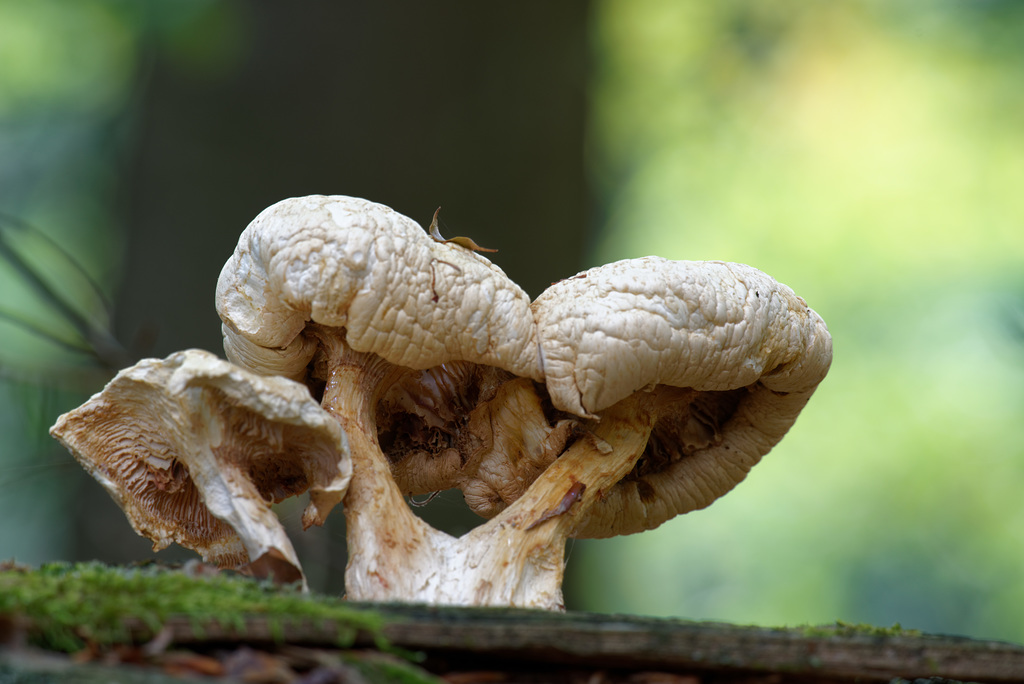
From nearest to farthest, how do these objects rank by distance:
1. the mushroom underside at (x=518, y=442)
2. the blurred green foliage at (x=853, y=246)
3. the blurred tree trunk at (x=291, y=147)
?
1. the mushroom underside at (x=518, y=442)
2. the blurred tree trunk at (x=291, y=147)
3. the blurred green foliage at (x=853, y=246)

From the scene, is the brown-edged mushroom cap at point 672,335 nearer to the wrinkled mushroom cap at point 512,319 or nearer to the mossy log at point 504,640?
the wrinkled mushroom cap at point 512,319

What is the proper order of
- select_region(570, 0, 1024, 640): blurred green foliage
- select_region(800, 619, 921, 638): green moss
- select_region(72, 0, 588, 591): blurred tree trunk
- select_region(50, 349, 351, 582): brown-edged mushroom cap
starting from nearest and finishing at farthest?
1. select_region(800, 619, 921, 638): green moss
2. select_region(50, 349, 351, 582): brown-edged mushroom cap
3. select_region(72, 0, 588, 591): blurred tree trunk
4. select_region(570, 0, 1024, 640): blurred green foliage

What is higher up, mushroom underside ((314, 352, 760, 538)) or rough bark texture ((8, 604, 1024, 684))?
rough bark texture ((8, 604, 1024, 684))

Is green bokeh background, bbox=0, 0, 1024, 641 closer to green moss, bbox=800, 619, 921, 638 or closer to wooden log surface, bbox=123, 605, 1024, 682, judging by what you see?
green moss, bbox=800, 619, 921, 638

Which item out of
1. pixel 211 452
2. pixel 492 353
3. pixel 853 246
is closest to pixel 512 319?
pixel 492 353

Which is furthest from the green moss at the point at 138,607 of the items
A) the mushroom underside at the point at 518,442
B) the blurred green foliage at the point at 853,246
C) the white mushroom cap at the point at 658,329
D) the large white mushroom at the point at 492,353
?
the blurred green foliage at the point at 853,246

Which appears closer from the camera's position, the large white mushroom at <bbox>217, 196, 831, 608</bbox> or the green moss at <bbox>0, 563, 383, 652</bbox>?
the green moss at <bbox>0, 563, 383, 652</bbox>

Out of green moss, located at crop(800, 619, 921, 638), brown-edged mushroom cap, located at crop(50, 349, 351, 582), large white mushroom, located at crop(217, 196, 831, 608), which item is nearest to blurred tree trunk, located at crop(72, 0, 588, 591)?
brown-edged mushroom cap, located at crop(50, 349, 351, 582)

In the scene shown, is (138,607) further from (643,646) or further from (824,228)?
(824,228)
